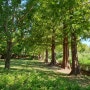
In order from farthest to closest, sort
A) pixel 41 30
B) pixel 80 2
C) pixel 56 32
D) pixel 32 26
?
pixel 56 32
pixel 41 30
pixel 32 26
pixel 80 2

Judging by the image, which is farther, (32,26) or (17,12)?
(32,26)

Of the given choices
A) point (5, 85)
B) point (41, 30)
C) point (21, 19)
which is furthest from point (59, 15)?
point (5, 85)

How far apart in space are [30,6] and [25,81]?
1161 centimetres

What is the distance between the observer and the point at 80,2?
76.4 ft

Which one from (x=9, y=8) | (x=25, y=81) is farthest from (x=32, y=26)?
(x=25, y=81)

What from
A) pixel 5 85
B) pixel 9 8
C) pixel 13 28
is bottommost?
pixel 5 85

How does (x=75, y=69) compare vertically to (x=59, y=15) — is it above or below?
below

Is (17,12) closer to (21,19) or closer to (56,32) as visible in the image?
(21,19)

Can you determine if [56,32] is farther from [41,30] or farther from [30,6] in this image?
[30,6]

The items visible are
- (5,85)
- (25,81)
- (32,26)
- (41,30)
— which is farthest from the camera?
(41,30)

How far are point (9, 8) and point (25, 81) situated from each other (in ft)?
34.6

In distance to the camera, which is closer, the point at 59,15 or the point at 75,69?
the point at 59,15

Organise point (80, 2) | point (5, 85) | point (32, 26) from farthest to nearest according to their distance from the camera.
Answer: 1. point (32, 26)
2. point (80, 2)
3. point (5, 85)

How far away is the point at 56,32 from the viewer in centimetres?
3738
